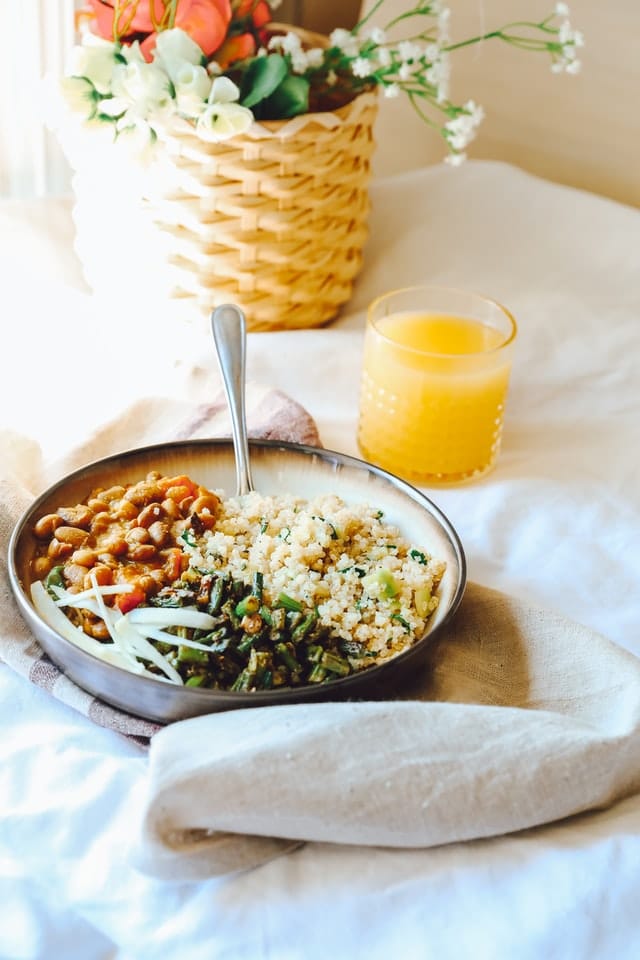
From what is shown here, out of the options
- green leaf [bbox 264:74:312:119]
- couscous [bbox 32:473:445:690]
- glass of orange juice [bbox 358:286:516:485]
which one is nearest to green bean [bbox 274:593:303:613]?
couscous [bbox 32:473:445:690]

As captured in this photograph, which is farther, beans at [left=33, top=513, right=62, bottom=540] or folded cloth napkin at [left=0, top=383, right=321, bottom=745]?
beans at [left=33, top=513, right=62, bottom=540]

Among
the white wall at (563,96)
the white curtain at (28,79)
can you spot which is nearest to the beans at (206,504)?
the white curtain at (28,79)

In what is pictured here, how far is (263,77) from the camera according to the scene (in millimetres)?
1400

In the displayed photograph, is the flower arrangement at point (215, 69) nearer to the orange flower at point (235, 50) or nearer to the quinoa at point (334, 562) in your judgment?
the orange flower at point (235, 50)

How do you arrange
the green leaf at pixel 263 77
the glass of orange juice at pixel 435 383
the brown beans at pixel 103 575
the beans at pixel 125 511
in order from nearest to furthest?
the brown beans at pixel 103 575
the beans at pixel 125 511
the glass of orange juice at pixel 435 383
the green leaf at pixel 263 77

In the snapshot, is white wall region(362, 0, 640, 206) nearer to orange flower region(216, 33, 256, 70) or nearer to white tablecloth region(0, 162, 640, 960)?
white tablecloth region(0, 162, 640, 960)

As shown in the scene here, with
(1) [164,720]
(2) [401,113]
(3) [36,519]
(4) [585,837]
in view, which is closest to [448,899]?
(4) [585,837]

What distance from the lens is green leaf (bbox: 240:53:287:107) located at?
139cm

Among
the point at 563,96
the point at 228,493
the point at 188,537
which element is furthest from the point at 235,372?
the point at 563,96

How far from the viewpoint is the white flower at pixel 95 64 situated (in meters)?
1.31

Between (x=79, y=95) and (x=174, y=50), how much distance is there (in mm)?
132

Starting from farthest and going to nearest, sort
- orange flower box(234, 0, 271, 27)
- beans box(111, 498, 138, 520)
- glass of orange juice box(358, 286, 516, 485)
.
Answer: orange flower box(234, 0, 271, 27) < glass of orange juice box(358, 286, 516, 485) < beans box(111, 498, 138, 520)

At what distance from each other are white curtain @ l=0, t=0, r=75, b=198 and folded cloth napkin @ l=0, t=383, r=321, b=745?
62 centimetres

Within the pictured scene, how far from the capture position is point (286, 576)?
3.25 feet
